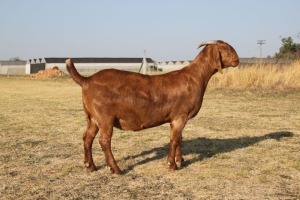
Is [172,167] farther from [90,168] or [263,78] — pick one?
[263,78]

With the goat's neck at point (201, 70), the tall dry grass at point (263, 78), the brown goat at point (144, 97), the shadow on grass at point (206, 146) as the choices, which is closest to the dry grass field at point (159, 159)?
the shadow on grass at point (206, 146)

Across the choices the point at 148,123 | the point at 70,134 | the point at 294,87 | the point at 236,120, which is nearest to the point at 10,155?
the point at 70,134

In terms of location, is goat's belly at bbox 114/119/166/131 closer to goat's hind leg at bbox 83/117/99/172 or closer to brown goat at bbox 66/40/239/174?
brown goat at bbox 66/40/239/174

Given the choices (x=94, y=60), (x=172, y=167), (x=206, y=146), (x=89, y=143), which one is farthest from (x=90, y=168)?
(x=94, y=60)

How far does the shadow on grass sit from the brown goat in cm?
79

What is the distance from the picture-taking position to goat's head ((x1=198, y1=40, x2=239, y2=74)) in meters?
6.61

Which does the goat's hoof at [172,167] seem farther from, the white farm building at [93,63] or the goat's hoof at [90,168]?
the white farm building at [93,63]

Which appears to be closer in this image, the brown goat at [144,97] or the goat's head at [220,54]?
the brown goat at [144,97]

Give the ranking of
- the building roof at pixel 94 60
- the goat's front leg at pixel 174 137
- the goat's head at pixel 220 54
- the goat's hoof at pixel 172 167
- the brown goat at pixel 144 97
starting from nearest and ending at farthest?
the brown goat at pixel 144 97
the goat's front leg at pixel 174 137
the goat's hoof at pixel 172 167
the goat's head at pixel 220 54
the building roof at pixel 94 60

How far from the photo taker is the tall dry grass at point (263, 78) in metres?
21.2

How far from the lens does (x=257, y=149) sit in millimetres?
8031

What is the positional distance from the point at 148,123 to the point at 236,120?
20.9 feet

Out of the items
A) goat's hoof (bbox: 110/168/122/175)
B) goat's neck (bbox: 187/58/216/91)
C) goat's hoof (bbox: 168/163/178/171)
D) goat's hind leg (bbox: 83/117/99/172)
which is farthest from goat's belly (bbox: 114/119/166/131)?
goat's neck (bbox: 187/58/216/91)

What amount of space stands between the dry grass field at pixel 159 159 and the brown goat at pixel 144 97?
49cm
